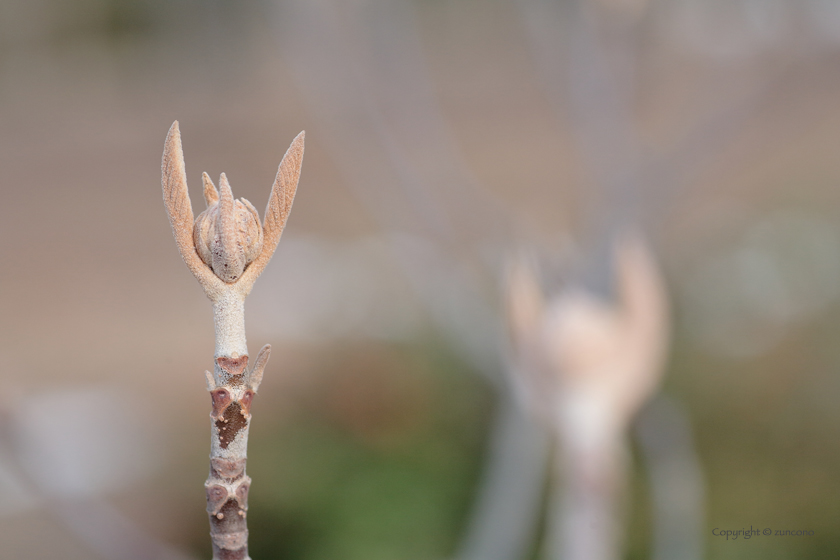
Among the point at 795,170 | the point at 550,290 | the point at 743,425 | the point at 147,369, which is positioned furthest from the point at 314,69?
the point at 795,170

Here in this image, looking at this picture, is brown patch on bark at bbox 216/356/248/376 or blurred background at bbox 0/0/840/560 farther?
blurred background at bbox 0/0/840/560

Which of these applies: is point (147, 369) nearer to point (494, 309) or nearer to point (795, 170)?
point (494, 309)

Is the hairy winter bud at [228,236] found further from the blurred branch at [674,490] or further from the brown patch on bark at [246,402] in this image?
the blurred branch at [674,490]

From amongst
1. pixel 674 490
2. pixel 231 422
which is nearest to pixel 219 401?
pixel 231 422

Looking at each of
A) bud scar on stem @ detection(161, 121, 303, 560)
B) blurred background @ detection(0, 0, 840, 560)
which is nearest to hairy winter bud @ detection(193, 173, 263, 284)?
bud scar on stem @ detection(161, 121, 303, 560)

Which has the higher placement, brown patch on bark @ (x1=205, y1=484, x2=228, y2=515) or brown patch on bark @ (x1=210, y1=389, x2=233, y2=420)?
Result: brown patch on bark @ (x1=210, y1=389, x2=233, y2=420)

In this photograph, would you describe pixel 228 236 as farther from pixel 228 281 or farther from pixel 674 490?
pixel 674 490

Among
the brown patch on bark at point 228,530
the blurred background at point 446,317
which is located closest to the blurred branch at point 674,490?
the blurred background at point 446,317

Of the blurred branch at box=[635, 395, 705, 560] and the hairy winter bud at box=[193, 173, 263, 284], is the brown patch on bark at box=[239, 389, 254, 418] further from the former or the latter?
the blurred branch at box=[635, 395, 705, 560]

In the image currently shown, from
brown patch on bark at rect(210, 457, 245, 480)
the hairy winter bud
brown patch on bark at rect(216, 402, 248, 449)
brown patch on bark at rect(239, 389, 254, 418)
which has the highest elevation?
the hairy winter bud

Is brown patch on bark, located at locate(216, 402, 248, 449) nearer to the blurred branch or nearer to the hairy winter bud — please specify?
the hairy winter bud
